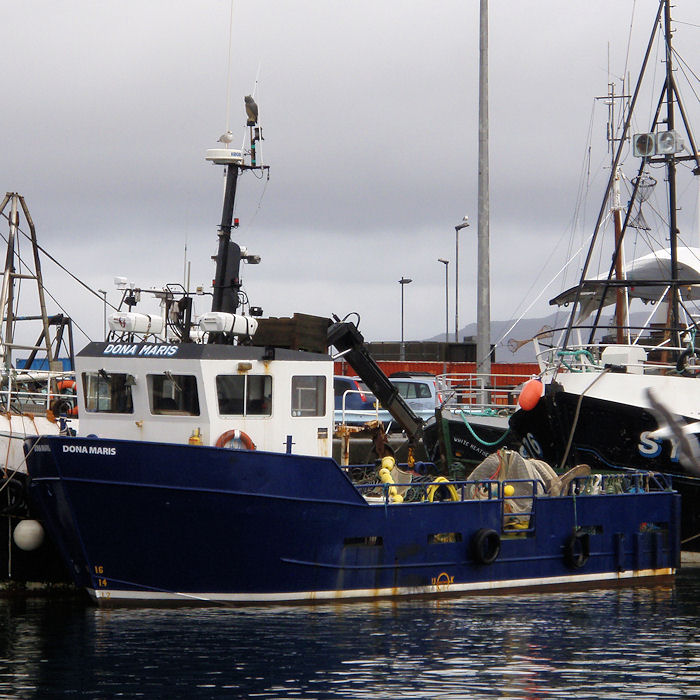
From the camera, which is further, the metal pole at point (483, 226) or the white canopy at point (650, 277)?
the white canopy at point (650, 277)

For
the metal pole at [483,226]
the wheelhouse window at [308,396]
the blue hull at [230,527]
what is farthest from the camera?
the metal pole at [483,226]

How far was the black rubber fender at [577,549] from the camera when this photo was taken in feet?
63.3

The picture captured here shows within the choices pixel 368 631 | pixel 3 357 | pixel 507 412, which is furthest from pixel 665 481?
pixel 3 357

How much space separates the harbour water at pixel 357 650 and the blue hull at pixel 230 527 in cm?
36

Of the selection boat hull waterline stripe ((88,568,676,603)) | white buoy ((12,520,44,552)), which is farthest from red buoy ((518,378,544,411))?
white buoy ((12,520,44,552))

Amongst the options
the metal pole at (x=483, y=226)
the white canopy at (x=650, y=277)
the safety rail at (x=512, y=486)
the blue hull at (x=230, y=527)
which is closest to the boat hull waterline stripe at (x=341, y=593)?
the blue hull at (x=230, y=527)

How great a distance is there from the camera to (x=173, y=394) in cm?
1739

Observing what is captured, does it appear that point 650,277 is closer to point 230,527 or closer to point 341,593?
point 341,593

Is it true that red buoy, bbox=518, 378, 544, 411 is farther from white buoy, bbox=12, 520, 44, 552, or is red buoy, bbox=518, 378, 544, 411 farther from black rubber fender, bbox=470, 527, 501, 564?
white buoy, bbox=12, 520, 44, 552

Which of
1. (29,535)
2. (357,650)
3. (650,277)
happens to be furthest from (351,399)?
(357,650)

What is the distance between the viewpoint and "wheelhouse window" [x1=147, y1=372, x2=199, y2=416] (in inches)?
679

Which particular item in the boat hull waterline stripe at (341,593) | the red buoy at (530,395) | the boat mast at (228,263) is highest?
the boat mast at (228,263)

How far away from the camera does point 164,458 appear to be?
15.9 metres

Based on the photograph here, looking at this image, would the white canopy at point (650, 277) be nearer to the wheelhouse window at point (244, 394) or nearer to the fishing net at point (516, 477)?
the fishing net at point (516, 477)
